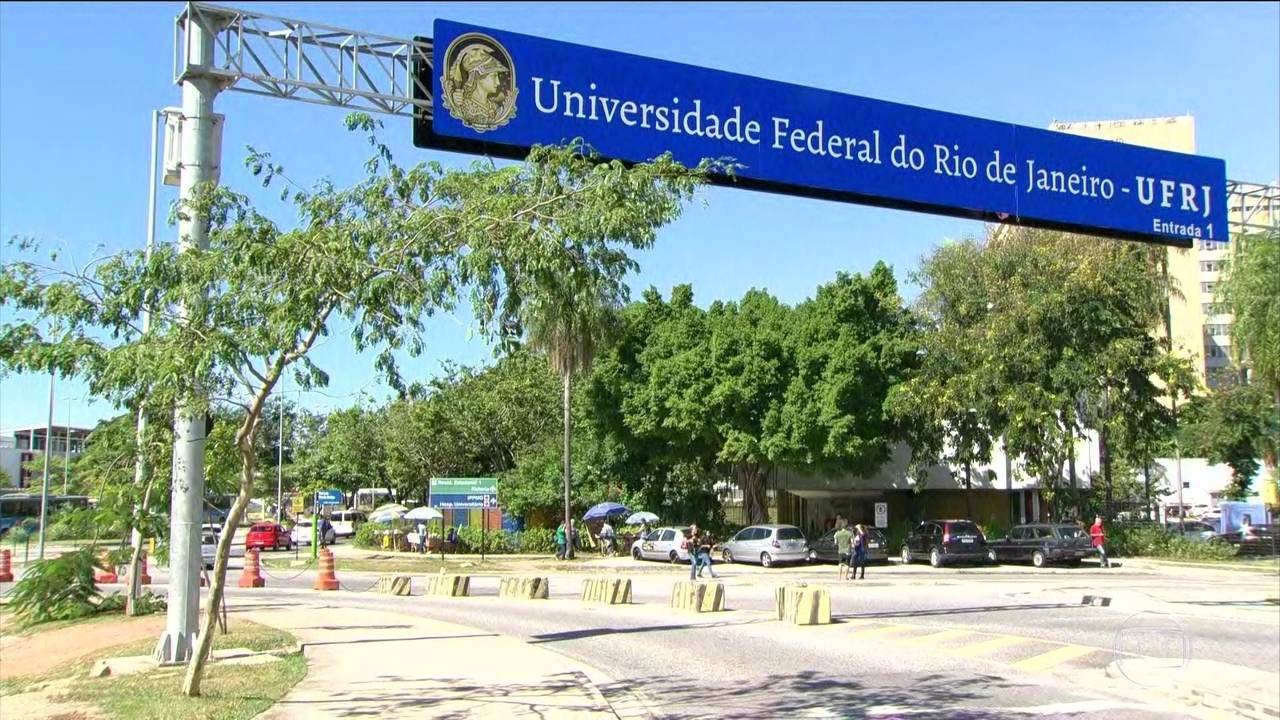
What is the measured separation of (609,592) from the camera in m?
24.1

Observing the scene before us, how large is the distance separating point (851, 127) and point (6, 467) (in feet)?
309

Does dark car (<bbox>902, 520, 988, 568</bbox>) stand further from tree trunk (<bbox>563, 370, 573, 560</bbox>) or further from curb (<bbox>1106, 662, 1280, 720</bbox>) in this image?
curb (<bbox>1106, 662, 1280, 720</bbox>)

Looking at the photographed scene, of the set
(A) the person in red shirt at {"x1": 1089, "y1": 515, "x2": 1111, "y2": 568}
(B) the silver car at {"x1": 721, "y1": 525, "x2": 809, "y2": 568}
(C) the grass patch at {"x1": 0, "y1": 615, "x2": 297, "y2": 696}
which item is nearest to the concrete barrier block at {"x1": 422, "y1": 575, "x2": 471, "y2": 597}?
(C) the grass patch at {"x1": 0, "y1": 615, "x2": 297, "y2": 696}

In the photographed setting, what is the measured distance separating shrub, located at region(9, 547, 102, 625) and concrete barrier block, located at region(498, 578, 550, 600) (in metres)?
8.79

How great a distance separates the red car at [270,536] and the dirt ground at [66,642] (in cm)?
3106

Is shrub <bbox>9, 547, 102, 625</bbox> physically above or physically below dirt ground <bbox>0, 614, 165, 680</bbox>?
above

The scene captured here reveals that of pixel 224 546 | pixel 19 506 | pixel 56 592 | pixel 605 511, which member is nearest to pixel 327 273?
pixel 224 546

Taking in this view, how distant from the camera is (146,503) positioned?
A: 62.7ft

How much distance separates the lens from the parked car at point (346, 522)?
63.4m

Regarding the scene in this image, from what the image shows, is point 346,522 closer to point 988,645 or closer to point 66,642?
point 66,642

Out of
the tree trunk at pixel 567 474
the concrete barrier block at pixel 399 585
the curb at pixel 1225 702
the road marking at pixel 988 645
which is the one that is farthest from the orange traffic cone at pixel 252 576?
the curb at pixel 1225 702

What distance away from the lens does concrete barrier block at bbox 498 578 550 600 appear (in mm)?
25547

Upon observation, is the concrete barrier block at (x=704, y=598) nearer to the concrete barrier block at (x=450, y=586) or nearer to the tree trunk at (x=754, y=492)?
the concrete barrier block at (x=450, y=586)

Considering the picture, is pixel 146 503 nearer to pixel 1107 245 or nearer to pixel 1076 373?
pixel 1076 373
